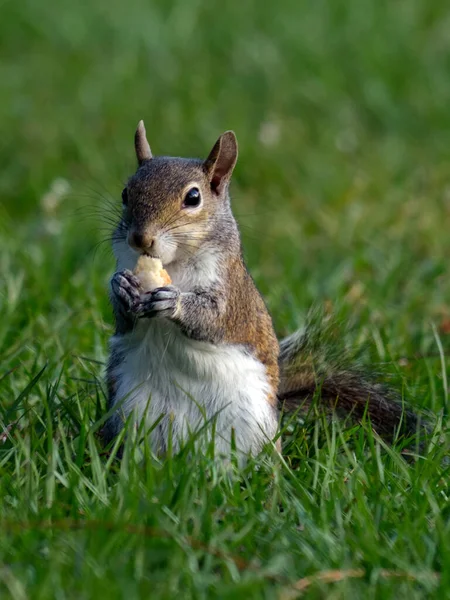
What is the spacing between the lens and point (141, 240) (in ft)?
8.82

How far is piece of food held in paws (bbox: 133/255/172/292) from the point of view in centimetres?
268

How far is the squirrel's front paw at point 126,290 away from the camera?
2.68 metres

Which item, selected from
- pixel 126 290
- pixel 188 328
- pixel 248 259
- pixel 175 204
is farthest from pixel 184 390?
pixel 248 259

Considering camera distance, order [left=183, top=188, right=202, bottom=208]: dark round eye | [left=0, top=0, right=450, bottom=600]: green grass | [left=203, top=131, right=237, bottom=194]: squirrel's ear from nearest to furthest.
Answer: [left=0, top=0, right=450, bottom=600]: green grass
[left=183, top=188, right=202, bottom=208]: dark round eye
[left=203, top=131, right=237, bottom=194]: squirrel's ear

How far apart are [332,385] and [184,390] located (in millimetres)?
537

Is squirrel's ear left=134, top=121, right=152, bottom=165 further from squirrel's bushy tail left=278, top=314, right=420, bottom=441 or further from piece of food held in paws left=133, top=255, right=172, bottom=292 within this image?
squirrel's bushy tail left=278, top=314, right=420, bottom=441

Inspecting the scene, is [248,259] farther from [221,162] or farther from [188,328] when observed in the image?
[188,328]

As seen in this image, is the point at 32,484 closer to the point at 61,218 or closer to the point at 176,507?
the point at 176,507

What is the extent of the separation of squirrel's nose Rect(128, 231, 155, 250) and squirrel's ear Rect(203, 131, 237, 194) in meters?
0.36

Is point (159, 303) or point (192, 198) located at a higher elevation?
point (192, 198)

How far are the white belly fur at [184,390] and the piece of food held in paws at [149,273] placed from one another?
0.13 meters

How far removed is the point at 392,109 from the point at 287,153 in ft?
2.87

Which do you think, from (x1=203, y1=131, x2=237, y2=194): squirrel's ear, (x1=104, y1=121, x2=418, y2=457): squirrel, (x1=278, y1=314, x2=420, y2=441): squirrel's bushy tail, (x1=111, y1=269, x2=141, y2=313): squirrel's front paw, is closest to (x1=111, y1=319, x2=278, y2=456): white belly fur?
(x1=104, y1=121, x2=418, y2=457): squirrel

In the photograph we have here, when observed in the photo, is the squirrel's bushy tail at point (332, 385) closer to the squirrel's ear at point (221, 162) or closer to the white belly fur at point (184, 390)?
the white belly fur at point (184, 390)
